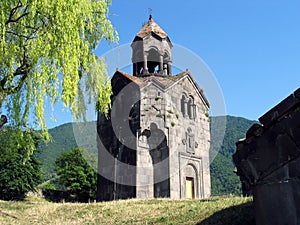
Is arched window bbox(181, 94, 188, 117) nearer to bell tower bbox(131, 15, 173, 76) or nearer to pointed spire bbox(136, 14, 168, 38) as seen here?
bell tower bbox(131, 15, 173, 76)

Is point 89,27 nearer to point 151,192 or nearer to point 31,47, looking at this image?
point 31,47

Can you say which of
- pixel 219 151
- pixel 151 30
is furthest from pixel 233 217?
pixel 219 151

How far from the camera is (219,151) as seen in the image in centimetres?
6372

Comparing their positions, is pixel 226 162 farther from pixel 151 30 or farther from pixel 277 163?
pixel 277 163

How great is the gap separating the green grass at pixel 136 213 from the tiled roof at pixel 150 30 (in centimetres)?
1074

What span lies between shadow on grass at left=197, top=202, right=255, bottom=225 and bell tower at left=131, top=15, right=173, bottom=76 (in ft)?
39.6

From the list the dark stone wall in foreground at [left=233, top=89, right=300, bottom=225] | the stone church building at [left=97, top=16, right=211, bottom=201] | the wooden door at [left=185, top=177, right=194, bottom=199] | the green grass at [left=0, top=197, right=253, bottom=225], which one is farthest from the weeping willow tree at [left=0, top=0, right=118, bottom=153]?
the wooden door at [left=185, top=177, right=194, bottom=199]

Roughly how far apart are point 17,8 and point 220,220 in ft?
21.7

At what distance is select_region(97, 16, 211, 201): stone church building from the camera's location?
1648 cm

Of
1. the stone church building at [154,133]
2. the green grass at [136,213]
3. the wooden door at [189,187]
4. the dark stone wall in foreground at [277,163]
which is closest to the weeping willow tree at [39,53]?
the green grass at [136,213]

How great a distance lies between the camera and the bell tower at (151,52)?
19141 mm

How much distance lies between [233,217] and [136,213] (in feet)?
11.9

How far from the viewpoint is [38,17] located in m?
8.18

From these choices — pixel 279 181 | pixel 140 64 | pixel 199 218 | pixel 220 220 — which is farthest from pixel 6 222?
pixel 140 64
